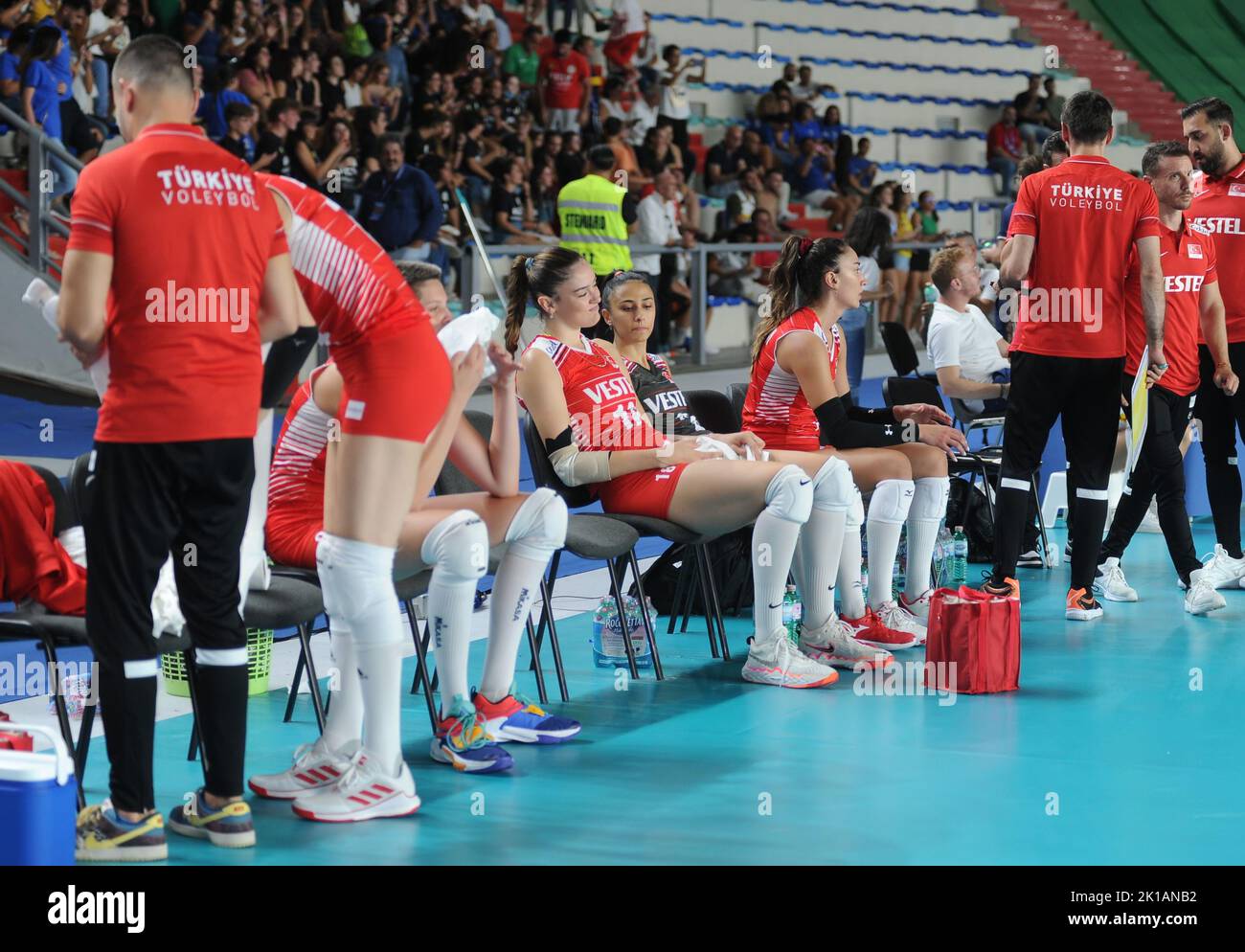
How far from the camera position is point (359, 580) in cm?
352

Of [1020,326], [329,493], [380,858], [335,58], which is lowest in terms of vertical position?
[380,858]

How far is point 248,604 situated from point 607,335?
11.9 feet

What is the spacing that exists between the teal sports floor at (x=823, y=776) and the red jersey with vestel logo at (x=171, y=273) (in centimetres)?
91

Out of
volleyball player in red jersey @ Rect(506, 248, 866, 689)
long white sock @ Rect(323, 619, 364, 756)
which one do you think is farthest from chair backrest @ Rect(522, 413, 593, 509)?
long white sock @ Rect(323, 619, 364, 756)

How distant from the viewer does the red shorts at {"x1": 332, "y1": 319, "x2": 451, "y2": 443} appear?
3.48 meters

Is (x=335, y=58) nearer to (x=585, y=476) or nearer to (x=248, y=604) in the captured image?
(x=585, y=476)

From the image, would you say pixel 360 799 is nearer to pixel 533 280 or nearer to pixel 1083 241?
pixel 533 280

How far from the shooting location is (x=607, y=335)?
7.21 meters

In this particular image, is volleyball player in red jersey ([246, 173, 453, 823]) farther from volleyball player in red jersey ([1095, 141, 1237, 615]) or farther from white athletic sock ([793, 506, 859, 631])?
volleyball player in red jersey ([1095, 141, 1237, 615])

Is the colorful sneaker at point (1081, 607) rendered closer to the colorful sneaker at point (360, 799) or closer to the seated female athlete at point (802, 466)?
the seated female athlete at point (802, 466)

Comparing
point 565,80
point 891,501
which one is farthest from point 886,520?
point 565,80

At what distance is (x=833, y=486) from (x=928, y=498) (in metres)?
0.82

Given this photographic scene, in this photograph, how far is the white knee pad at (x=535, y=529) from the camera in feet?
14.1
